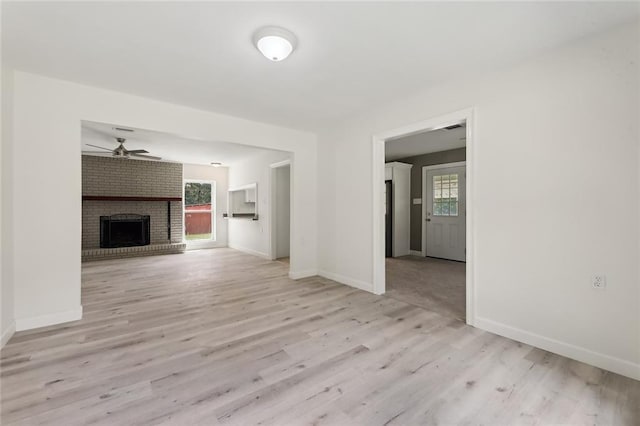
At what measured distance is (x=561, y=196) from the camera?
221 cm

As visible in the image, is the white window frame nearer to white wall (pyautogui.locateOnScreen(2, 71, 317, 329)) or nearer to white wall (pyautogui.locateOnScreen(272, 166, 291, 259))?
white wall (pyautogui.locateOnScreen(272, 166, 291, 259))

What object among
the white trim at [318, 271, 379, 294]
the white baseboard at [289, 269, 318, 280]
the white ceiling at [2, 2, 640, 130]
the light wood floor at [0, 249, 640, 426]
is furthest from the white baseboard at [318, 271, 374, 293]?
the white ceiling at [2, 2, 640, 130]

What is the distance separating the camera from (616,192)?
1.97 metres

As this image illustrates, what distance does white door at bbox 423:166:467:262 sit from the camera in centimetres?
593

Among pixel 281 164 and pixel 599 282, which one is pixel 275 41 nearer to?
pixel 599 282

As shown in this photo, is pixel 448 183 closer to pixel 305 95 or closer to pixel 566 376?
pixel 305 95

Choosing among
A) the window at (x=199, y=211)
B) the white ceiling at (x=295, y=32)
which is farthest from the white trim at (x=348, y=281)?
the window at (x=199, y=211)

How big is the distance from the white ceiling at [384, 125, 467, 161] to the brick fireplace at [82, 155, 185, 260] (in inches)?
229

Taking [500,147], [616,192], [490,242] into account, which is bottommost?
[490,242]

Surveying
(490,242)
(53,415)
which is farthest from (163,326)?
(490,242)

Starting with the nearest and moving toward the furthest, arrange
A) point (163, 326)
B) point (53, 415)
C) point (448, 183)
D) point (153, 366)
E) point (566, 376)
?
1. point (53, 415)
2. point (566, 376)
3. point (153, 366)
4. point (163, 326)
5. point (448, 183)

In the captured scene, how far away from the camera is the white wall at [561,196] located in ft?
6.37

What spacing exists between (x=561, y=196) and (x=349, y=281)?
8.92ft

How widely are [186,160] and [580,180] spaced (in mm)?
7656
